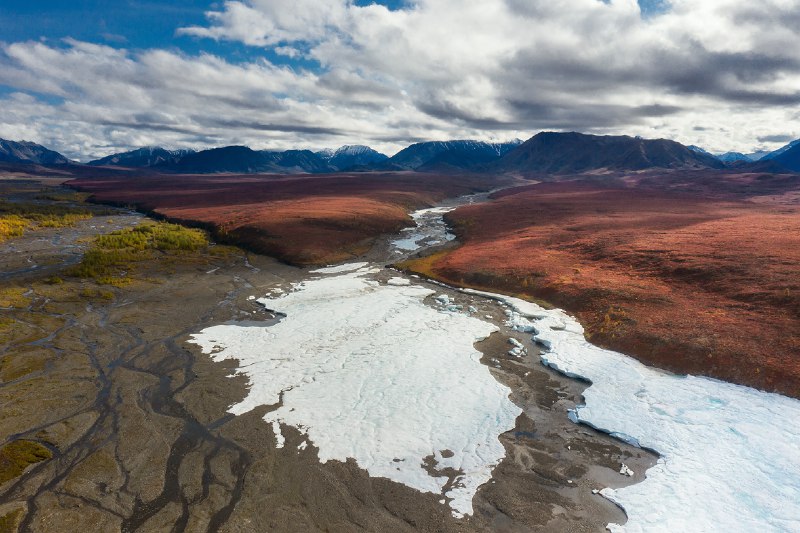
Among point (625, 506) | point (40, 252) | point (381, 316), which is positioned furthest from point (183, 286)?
point (625, 506)

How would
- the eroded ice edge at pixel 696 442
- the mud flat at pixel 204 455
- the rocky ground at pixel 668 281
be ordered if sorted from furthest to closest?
the rocky ground at pixel 668 281 < the eroded ice edge at pixel 696 442 < the mud flat at pixel 204 455

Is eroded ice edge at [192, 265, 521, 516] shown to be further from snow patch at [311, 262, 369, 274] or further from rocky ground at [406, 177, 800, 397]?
snow patch at [311, 262, 369, 274]

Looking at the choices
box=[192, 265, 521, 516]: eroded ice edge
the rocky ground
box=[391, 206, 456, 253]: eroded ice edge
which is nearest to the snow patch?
the rocky ground

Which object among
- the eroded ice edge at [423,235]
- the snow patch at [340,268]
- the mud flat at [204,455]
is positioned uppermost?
the eroded ice edge at [423,235]

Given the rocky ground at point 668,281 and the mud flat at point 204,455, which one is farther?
the rocky ground at point 668,281

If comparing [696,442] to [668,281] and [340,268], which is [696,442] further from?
[340,268]

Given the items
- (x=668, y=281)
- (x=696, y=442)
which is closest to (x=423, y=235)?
(x=668, y=281)

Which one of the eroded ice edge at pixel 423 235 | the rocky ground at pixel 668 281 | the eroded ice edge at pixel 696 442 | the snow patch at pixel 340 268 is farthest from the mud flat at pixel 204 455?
the eroded ice edge at pixel 423 235

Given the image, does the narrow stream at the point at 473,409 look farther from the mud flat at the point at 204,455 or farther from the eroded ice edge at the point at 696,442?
the mud flat at the point at 204,455
